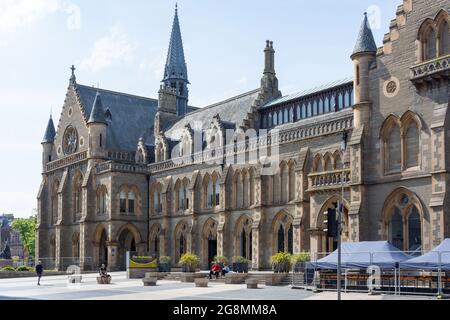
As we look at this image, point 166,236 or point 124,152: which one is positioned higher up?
point 124,152

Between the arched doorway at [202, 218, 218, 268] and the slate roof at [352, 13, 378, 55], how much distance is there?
24657 millimetres

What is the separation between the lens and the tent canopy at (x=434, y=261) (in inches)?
1174

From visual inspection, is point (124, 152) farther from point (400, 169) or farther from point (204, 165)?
point (400, 169)

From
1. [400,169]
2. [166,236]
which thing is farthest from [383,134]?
[166,236]

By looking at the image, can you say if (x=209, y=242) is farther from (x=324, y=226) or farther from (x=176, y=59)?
(x=176, y=59)

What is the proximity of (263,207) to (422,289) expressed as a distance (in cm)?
2255

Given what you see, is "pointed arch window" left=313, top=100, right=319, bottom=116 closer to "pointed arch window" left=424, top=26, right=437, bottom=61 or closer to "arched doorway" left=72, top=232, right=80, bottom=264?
"pointed arch window" left=424, top=26, right=437, bottom=61

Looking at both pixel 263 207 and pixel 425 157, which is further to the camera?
pixel 263 207

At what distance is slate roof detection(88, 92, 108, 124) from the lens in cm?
7012

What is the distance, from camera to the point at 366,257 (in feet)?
110

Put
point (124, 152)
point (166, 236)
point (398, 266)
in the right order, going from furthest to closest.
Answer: point (124, 152) < point (166, 236) < point (398, 266)

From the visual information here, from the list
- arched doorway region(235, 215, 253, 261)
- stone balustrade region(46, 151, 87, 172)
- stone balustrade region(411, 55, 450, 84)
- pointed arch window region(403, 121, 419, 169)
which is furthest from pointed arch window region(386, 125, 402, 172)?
stone balustrade region(46, 151, 87, 172)

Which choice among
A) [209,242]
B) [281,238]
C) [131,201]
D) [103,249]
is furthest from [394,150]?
[103,249]

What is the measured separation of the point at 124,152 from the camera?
71812 mm
